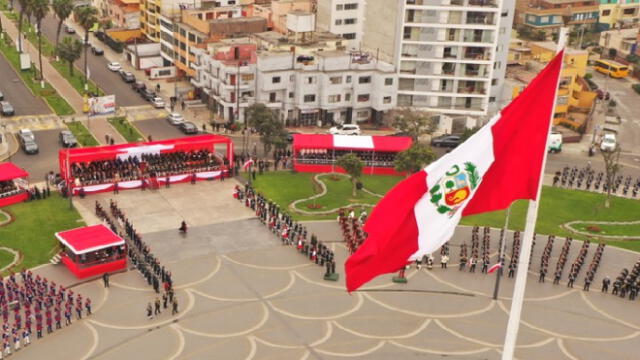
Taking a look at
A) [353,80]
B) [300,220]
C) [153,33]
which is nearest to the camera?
[300,220]

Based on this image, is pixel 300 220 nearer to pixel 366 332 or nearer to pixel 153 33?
→ pixel 366 332

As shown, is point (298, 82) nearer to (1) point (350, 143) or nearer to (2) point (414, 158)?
(1) point (350, 143)

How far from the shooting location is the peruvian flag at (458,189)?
77.6ft

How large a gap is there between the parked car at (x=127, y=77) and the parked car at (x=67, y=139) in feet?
82.0

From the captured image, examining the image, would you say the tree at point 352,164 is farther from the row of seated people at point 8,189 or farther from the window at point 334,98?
the row of seated people at point 8,189

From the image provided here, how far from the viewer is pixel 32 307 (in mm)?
49625

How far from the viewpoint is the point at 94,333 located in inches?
1871

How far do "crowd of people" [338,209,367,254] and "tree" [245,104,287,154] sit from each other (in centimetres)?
1415

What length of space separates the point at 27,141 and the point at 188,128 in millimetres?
18247

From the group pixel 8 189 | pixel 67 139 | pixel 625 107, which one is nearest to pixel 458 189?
pixel 8 189

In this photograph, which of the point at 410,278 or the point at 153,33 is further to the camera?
the point at 153,33

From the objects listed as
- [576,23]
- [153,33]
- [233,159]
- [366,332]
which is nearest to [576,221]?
[366,332]

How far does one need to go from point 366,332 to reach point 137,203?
29.0 m

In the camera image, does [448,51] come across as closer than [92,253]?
No
